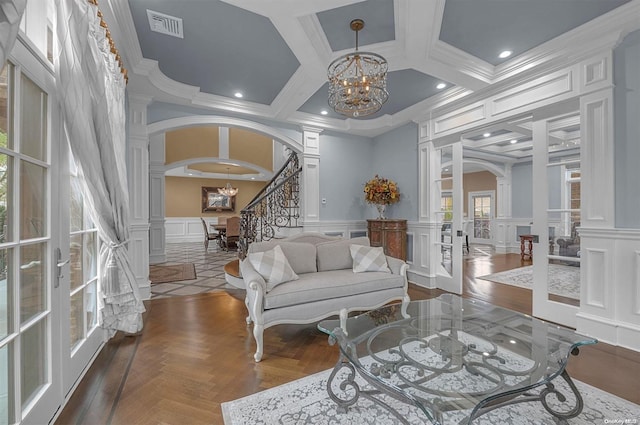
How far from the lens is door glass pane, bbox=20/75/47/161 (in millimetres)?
1441

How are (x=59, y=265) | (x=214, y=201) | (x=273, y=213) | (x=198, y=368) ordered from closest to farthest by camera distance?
(x=59, y=265), (x=198, y=368), (x=273, y=213), (x=214, y=201)

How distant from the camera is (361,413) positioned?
1711 millimetres

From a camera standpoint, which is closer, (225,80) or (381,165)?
(225,80)

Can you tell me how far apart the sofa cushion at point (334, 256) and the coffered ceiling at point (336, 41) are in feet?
6.97

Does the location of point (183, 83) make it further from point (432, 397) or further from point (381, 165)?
point (432, 397)

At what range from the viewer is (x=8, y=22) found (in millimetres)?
985

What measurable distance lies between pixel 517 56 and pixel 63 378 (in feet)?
16.5

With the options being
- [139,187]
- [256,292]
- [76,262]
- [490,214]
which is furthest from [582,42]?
[490,214]

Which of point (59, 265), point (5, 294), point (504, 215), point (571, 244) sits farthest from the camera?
point (504, 215)

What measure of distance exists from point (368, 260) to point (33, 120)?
9.74 ft

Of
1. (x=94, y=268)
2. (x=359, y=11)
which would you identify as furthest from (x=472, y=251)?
(x=94, y=268)

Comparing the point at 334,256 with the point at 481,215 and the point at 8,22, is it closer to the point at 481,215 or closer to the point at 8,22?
the point at 8,22

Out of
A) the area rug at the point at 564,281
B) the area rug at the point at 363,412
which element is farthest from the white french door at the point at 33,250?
the area rug at the point at 564,281

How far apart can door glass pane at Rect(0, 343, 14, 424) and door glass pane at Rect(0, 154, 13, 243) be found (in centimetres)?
52
